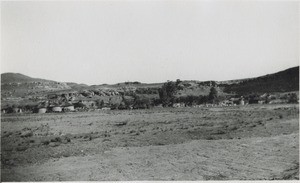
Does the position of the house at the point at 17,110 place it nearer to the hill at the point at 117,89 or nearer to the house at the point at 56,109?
the hill at the point at 117,89

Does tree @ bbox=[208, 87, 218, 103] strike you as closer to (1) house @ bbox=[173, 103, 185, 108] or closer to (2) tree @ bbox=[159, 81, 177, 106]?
(1) house @ bbox=[173, 103, 185, 108]

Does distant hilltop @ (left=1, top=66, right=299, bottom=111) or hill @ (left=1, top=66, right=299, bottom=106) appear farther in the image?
distant hilltop @ (left=1, top=66, right=299, bottom=111)

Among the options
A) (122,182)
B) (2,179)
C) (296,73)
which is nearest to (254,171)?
(122,182)

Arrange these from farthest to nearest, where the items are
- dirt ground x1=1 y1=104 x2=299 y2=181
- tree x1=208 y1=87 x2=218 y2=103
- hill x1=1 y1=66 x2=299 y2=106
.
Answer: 1. tree x1=208 y1=87 x2=218 y2=103
2. hill x1=1 y1=66 x2=299 y2=106
3. dirt ground x1=1 y1=104 x2=299 y2=181

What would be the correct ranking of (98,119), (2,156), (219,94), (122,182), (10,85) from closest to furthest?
(122,182) → (2,156) → (10,85) → (98,119) → (219,94)

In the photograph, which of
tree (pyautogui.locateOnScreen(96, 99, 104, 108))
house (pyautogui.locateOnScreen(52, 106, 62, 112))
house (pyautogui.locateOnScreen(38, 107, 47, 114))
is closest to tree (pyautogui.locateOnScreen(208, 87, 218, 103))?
tree (pyautogui.locateOnScreen(96, 99, 104, 108))

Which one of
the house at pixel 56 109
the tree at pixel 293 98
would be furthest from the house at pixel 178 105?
the tree at pixel 293 98

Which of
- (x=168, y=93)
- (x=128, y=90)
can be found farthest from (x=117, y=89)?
(x=168, y=93)

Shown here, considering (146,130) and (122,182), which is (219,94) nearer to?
(146,130)
